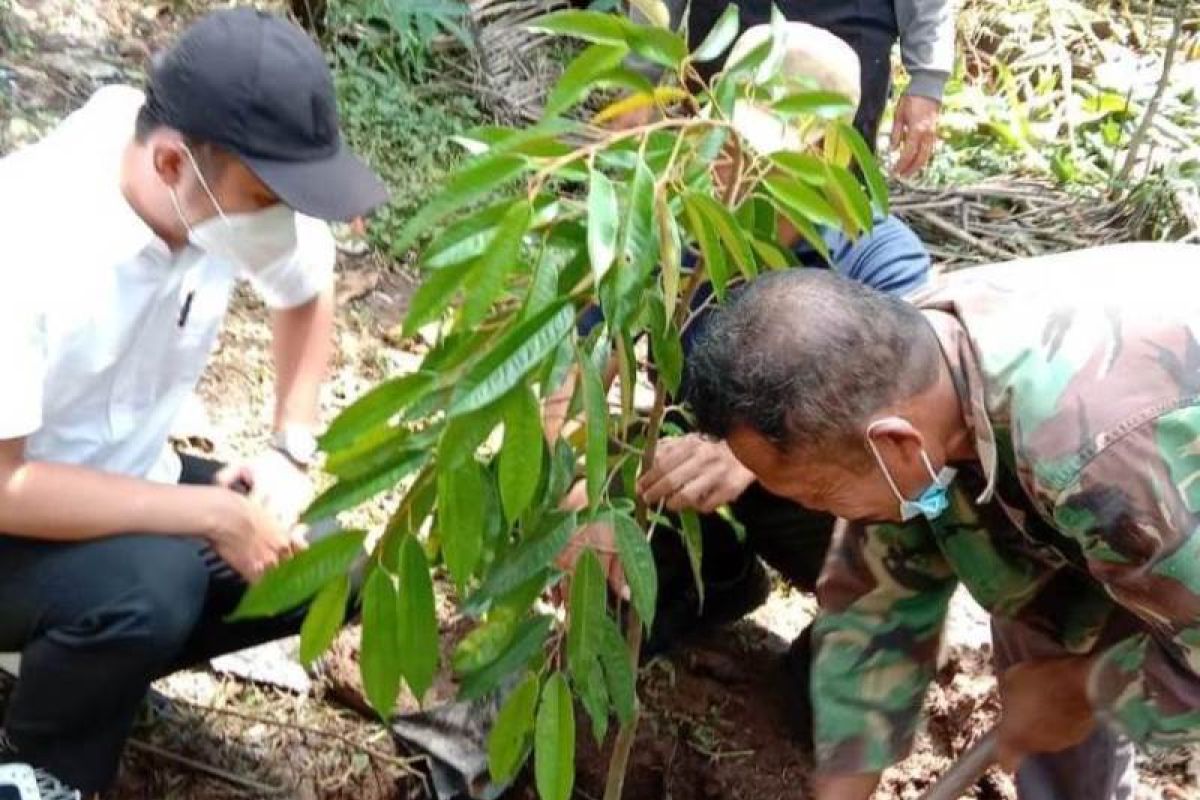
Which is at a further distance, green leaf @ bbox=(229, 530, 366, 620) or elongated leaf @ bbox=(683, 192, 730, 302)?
green leaf @ bbox=(229, 530, 366, 620)

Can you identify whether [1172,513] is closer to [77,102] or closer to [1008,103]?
[77,102]

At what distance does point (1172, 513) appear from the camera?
1551 mm

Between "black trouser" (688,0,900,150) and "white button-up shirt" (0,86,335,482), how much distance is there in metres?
1.37

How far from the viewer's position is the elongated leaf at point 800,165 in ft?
5.04

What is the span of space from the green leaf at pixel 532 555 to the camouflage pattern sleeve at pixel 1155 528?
500 millimetres

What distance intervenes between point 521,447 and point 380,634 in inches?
11.6

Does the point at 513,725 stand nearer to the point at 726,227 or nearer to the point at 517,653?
the point at 517,653

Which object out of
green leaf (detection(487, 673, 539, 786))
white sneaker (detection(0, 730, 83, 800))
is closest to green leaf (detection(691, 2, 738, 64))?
green leaf (detection(487, 673, 539, 786))

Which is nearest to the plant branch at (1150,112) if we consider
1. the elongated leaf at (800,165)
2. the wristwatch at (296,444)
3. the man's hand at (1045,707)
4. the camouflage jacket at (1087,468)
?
the camouflage jacket at (1087,468)

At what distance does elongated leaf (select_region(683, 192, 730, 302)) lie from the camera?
1466mm

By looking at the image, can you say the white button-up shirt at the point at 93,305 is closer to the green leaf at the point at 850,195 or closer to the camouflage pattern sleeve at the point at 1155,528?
the green leaf at the point at 850,195

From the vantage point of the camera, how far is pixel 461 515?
58.9 inches

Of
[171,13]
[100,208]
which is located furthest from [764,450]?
[171,13]

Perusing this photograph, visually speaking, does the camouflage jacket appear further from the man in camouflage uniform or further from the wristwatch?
the wristwatch
